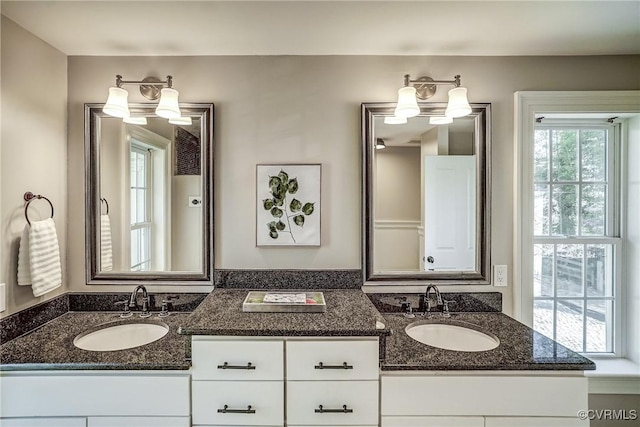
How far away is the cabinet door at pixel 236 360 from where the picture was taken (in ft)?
3.97

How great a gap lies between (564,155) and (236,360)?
2082 mm

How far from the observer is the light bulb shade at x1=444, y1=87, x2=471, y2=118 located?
1581mm

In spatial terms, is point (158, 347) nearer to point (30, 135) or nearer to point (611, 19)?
point (30, 135)

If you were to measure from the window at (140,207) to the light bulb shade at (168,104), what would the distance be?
0.27 m

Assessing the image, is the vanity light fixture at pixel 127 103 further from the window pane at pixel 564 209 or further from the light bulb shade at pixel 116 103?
the window pane at pixel 564 209

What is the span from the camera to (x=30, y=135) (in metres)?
1.48

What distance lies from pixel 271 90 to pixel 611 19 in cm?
158

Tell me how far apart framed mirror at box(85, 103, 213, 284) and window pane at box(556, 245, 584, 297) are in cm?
201

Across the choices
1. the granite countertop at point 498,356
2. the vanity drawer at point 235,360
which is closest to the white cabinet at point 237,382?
the vanity drawer at point 235,360

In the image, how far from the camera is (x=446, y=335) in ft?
5.16

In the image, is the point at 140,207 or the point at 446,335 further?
the point at 140,207

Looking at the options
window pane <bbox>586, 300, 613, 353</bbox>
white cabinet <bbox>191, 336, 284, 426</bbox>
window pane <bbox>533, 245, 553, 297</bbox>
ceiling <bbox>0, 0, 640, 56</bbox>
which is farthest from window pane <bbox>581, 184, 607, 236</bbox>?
white cabinet <bbox>191, 336, 284, 426</bbox>

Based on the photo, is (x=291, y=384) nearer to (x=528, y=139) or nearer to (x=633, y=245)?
(x=528, y=139)

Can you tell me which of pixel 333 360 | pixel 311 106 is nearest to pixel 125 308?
pixel 333 360
